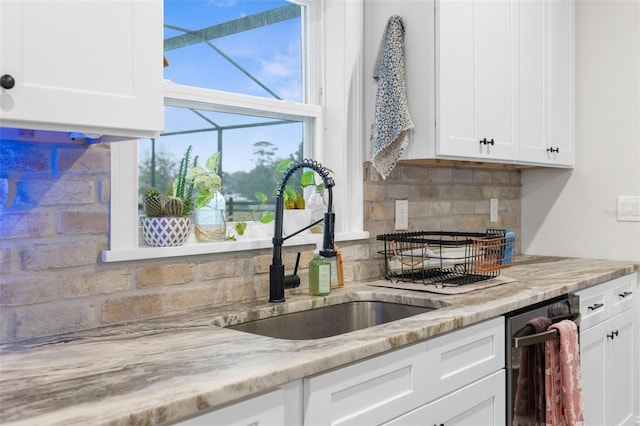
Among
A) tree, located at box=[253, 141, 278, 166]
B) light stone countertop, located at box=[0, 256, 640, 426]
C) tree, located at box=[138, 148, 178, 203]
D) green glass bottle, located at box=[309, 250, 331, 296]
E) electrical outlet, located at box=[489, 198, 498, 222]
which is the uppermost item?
tree, located at box=[253, 141, 278, 166]

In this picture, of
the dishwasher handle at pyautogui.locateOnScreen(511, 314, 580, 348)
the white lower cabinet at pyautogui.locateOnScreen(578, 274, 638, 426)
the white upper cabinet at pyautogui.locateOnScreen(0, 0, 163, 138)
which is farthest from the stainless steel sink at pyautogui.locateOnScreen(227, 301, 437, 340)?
the white lower cabinet at pyautogui.locateOnScreen(578, 274, 638, 426)

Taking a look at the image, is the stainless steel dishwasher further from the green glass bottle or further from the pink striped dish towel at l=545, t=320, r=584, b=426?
the green glass bottle

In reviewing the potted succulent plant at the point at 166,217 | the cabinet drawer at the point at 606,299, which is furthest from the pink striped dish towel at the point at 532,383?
the potted succulent plant at the point at 166,217

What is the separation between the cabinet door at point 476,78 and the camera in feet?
7.86

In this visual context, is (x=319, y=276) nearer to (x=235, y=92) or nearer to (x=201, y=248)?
(x=201, y=248)

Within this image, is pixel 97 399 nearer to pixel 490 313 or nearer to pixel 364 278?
pixel 490 313

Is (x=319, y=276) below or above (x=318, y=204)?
below

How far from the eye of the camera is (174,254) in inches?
72.1

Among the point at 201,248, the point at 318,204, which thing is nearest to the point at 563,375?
the point at 318,204

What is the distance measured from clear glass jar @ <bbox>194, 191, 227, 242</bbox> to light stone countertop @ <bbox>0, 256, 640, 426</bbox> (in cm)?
25

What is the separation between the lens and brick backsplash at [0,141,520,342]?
1503mm

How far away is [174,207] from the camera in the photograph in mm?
1862

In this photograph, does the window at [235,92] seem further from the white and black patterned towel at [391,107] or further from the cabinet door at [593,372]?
the cabinet door at [593,372]

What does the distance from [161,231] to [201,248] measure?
5.5 inches
